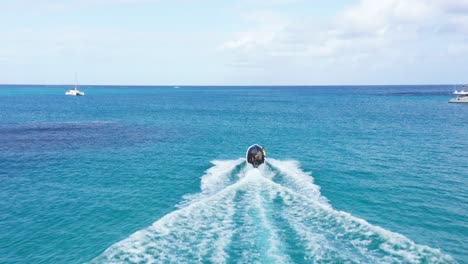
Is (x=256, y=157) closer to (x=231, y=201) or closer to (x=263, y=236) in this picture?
(x=231, y=201)

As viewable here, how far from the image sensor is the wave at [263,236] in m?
24.0

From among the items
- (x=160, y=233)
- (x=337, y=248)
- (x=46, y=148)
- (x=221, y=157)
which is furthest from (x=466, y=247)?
(x=46, y=148)

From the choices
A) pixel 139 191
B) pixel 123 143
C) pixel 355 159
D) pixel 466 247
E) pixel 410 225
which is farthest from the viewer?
pixel 123 143

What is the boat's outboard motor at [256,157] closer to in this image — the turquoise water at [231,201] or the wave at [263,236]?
the turquoise water at [231,201]

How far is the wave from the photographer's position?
78.7ft

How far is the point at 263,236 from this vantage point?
26938mm

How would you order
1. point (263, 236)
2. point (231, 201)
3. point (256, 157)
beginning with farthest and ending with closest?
point (256, 157) → point (231, 201) → point (263, 236)

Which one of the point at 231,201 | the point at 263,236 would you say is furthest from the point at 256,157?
the point at 263,236

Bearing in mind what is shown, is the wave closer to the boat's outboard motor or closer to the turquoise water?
the turquoise water

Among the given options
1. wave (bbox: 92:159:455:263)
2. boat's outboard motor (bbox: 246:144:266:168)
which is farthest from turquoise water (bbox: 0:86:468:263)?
boat's outboard motor (bbox: 246:144:266:168)

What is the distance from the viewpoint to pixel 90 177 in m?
43.6

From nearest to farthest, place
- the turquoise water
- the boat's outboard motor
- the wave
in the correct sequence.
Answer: the wave, the turquoise water, the boat's outboard motor

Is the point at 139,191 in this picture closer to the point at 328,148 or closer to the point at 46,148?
the point at 46,148

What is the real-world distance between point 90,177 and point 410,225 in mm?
38760
